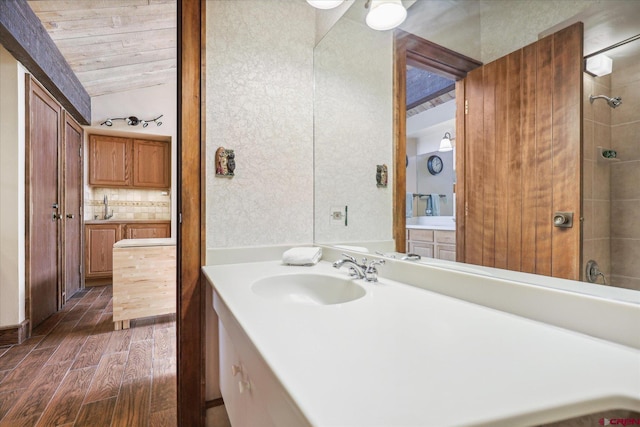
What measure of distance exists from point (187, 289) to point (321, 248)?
667 mm

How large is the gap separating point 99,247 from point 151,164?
4.28ft

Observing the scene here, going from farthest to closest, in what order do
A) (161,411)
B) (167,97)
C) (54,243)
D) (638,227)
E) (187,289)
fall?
1. (167,97)
2. (54,243)
3. (161,411)
4. (187,289)
5. (638,227)

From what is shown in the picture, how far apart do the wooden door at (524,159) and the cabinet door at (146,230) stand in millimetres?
4270

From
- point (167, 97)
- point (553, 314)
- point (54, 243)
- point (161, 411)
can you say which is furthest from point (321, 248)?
point (167, 97)

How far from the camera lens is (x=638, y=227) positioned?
0.56m

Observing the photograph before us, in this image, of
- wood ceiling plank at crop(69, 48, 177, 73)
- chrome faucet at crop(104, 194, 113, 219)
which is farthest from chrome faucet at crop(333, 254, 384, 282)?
chrome faucet at crop(104, 194, 113, 219)

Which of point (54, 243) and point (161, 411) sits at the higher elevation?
point (54, 243)

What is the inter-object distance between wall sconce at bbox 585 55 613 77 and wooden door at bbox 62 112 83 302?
4126 millimetres

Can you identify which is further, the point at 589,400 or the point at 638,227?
the point at 638,227

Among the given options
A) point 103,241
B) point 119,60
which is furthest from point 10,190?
point 103,241

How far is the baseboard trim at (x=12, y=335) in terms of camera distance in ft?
7.29

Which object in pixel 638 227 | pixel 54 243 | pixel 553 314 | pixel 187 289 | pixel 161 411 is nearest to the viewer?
pixel 638 227

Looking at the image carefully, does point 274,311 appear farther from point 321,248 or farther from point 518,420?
point 321,248

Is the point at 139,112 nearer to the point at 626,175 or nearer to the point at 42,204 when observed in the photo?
the point at 42,204
